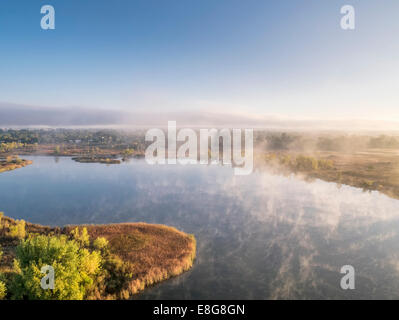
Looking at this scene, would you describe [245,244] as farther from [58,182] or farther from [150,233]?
[58,182]

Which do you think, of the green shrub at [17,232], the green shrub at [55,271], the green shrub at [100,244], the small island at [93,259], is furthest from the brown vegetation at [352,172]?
the green shrub at [17,232]

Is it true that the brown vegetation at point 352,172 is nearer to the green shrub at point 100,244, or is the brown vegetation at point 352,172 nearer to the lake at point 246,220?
the lake at point 246,220

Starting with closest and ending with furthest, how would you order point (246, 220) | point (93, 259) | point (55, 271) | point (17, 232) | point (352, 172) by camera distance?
point (55, 271) < point (93, 259) < point (17, 232) < point (246, 220) < point (352, 172)

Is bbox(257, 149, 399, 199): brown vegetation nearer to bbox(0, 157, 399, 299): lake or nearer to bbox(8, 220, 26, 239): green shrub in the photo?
bbox(0, 157, 399, 299): lake

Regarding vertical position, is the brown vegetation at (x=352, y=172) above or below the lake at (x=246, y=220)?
above

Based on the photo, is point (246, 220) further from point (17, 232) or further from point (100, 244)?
point (17, 232)

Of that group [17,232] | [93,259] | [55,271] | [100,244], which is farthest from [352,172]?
[17,232]
